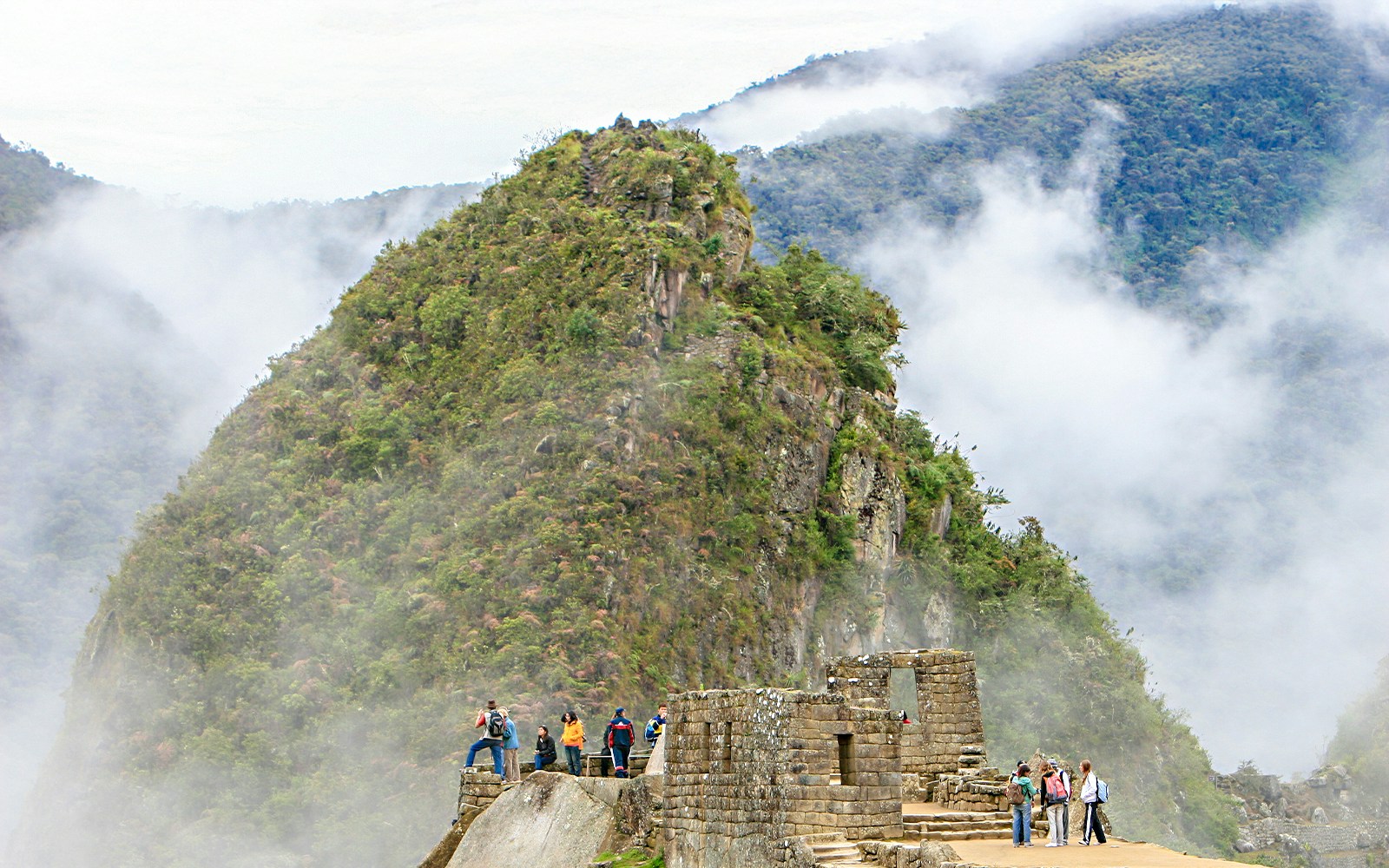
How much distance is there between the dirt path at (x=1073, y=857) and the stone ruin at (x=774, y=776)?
1.24m

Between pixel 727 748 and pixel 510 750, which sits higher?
pixel 510 750

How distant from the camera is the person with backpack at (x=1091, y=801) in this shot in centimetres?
2325

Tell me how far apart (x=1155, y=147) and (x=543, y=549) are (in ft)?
380

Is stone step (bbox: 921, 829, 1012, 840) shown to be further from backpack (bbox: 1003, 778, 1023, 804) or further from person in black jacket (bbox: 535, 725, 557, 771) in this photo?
person in black jacket (bbox: 535, 725, 557, 771)

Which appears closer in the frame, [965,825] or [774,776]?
[774,776]

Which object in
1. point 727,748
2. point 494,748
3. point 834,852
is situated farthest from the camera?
point 494,748

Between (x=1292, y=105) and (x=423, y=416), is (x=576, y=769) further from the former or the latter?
(x=1292, y=105)

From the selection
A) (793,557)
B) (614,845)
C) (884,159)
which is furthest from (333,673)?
(884,159)

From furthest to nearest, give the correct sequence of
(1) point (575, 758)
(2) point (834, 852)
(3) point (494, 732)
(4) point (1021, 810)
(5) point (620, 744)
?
(3) point (494, 732) → (5) point (620, 744) → (1) point (575, 758) → (4) point (1021, 810) → (2) point (834, 852)

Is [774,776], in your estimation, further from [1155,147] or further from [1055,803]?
[1155,147]

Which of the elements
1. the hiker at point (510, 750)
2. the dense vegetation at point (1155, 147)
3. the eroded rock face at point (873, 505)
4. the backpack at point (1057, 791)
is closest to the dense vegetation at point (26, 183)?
the dense vegetation at point (1155, 147)

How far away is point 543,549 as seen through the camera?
55406 mm

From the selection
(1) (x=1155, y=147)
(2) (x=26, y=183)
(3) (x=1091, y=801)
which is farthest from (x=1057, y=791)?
(1) (x=1155, y=147)

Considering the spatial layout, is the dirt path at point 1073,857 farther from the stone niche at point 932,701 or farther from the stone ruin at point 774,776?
the stone niche at point 932,701
